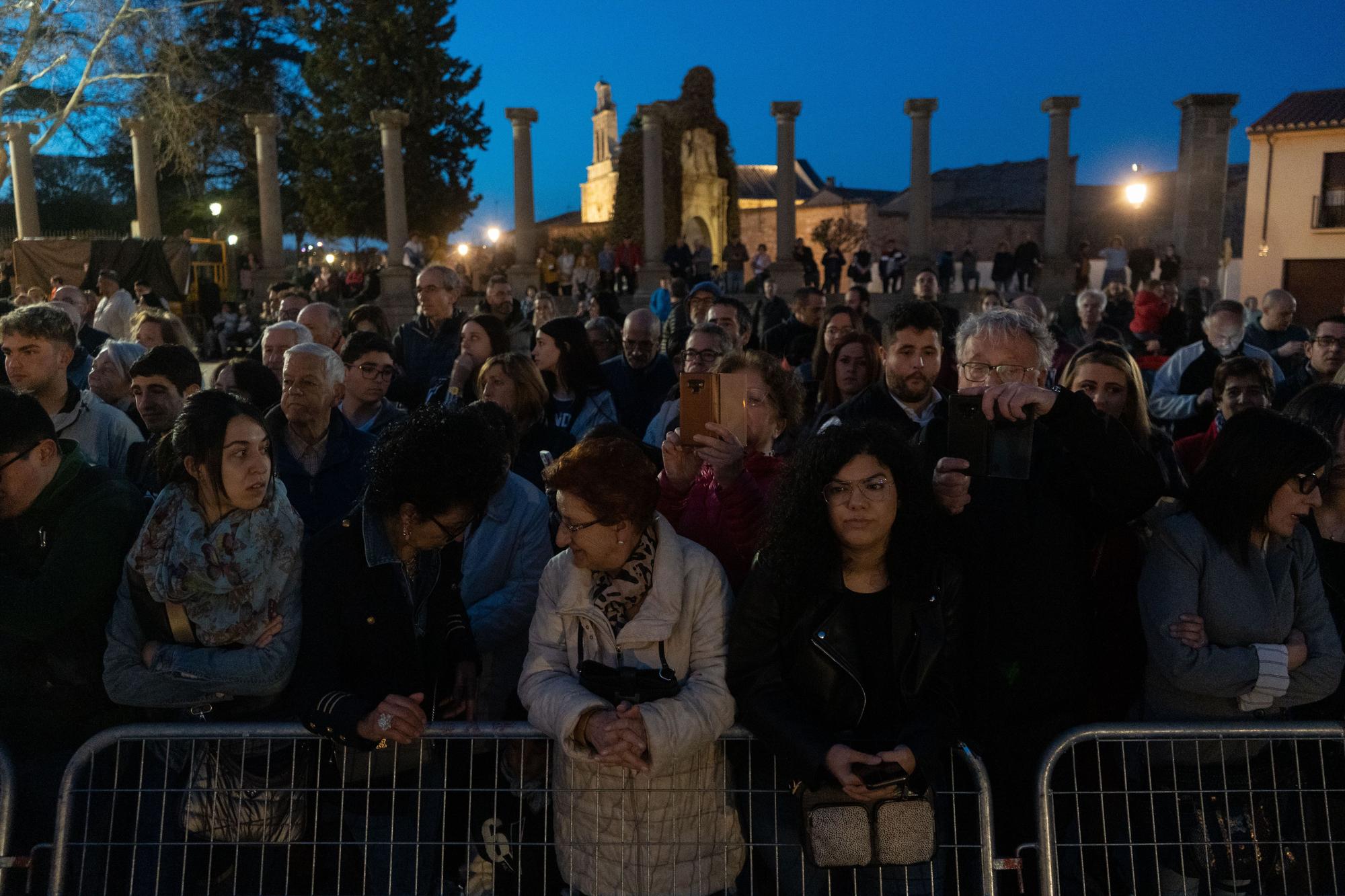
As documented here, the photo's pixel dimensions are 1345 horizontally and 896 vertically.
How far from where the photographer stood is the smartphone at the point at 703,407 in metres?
3.55

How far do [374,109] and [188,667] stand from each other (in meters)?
38.6

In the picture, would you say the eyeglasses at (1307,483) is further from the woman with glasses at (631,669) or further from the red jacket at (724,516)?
the woman with glasses at (631,669)

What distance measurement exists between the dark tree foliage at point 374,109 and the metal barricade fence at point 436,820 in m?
37.7

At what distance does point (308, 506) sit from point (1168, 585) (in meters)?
3.29

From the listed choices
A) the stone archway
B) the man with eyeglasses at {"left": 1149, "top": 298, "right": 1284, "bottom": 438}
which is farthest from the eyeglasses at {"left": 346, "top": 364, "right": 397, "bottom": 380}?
the stone archway

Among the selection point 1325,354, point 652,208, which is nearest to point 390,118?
point 652,208

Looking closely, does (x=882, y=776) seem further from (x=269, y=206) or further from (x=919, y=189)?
(x=269, y=206)

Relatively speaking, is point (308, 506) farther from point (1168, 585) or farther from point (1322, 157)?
point (1322, 157)

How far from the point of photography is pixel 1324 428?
362 cm

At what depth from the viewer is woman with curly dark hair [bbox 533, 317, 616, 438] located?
6.02 meters

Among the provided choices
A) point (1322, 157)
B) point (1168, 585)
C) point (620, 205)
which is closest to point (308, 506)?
point (1168, 585)

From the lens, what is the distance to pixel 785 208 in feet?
91.6

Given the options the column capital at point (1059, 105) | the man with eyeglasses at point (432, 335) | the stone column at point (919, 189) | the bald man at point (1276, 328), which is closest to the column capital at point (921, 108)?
the stone column at point (919, 189)

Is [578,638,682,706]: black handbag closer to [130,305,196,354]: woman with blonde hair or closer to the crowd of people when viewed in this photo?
the crowd of people
